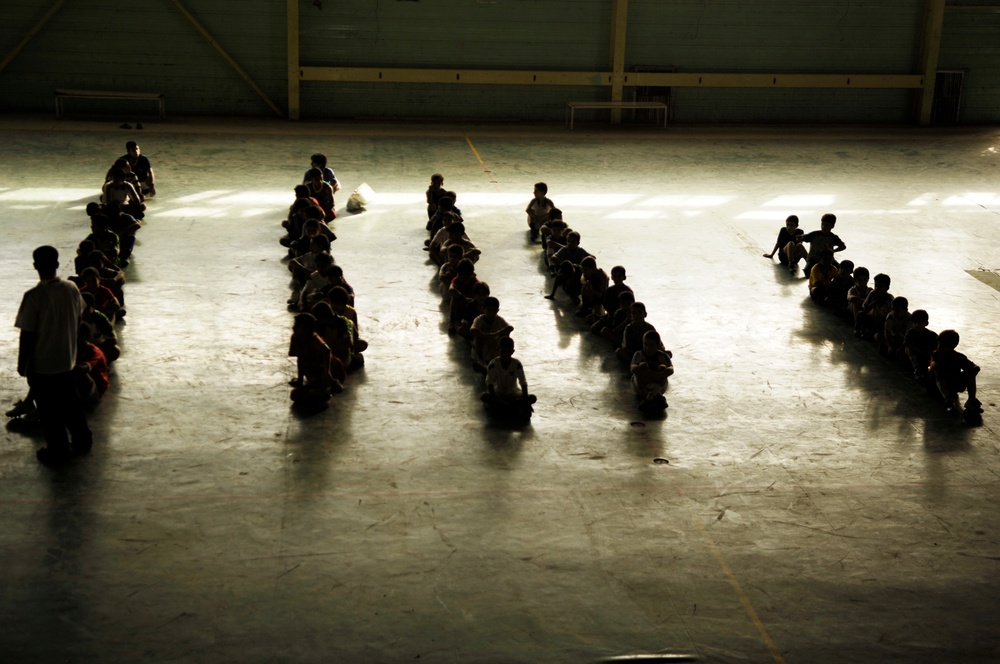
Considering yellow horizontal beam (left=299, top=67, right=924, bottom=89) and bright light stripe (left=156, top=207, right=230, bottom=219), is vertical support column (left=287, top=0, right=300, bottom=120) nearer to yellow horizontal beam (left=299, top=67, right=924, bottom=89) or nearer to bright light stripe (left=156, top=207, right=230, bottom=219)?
yellow horizontal beam (left=299, top=67, right=924, bottom=89)

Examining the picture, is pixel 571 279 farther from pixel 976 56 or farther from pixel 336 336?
pixel 976 56

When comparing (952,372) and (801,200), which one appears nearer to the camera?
(952,372)

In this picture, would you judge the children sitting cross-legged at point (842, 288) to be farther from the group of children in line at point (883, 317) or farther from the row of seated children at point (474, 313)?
the row of seated children at point (474, 313)

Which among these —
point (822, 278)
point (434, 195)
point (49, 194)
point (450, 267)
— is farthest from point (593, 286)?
point (49, 194)

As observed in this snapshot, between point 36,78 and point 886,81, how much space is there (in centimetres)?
1984

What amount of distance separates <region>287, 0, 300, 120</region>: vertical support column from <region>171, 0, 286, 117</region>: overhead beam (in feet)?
1.37

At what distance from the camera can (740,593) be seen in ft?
22.9

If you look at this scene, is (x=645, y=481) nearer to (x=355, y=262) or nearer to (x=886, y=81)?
(x=355, y=262)

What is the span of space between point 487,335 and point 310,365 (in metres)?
1.77

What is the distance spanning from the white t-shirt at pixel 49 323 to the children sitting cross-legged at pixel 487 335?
12.7 ft

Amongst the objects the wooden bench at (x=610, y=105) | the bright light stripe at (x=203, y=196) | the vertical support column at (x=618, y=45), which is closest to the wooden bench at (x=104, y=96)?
the bright light stripe at (x=203, y=196)

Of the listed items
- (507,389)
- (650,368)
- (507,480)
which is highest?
(650,368)

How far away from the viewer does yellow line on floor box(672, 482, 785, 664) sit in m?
6.40

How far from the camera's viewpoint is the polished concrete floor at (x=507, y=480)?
6551mm
